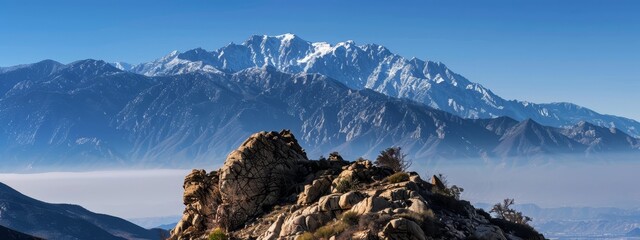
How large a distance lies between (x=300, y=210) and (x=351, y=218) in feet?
21.6

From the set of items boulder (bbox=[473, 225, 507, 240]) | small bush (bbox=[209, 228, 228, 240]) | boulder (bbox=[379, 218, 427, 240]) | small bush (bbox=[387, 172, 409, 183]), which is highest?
small bush (bbox=[387, 172, 409, 183])

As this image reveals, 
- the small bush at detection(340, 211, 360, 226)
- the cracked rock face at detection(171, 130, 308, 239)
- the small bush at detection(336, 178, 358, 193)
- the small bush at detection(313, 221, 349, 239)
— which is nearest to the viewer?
the small bush at detection(313, 221, 349, 239)

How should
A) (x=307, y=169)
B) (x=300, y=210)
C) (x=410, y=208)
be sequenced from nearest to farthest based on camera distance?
(x=410, y=208) < (x=300, y=210) < (x=307, y=169)

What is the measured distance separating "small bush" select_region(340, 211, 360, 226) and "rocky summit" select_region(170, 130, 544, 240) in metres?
0.07

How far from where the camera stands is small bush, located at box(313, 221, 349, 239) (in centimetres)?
5044

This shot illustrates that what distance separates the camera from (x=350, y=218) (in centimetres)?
5131

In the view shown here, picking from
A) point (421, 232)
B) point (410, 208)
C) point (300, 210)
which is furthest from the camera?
point (300, 210)

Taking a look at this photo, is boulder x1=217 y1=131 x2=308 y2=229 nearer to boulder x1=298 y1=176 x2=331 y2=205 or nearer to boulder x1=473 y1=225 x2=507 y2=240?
boulder x1=298 y1=176 x2=331 y2=205

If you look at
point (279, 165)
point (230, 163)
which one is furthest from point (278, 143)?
point (230, 163)

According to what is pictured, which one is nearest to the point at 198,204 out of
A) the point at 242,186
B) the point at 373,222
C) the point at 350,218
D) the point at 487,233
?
the point at 242,186

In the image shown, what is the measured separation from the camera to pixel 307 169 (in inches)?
2761

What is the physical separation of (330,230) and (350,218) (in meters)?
1.59

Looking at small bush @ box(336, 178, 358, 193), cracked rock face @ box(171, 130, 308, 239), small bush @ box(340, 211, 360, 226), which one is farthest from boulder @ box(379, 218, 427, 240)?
cracked rock face @ box(171, 130, 308, 239)

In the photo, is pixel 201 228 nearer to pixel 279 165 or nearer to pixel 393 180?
pixel 279 165
